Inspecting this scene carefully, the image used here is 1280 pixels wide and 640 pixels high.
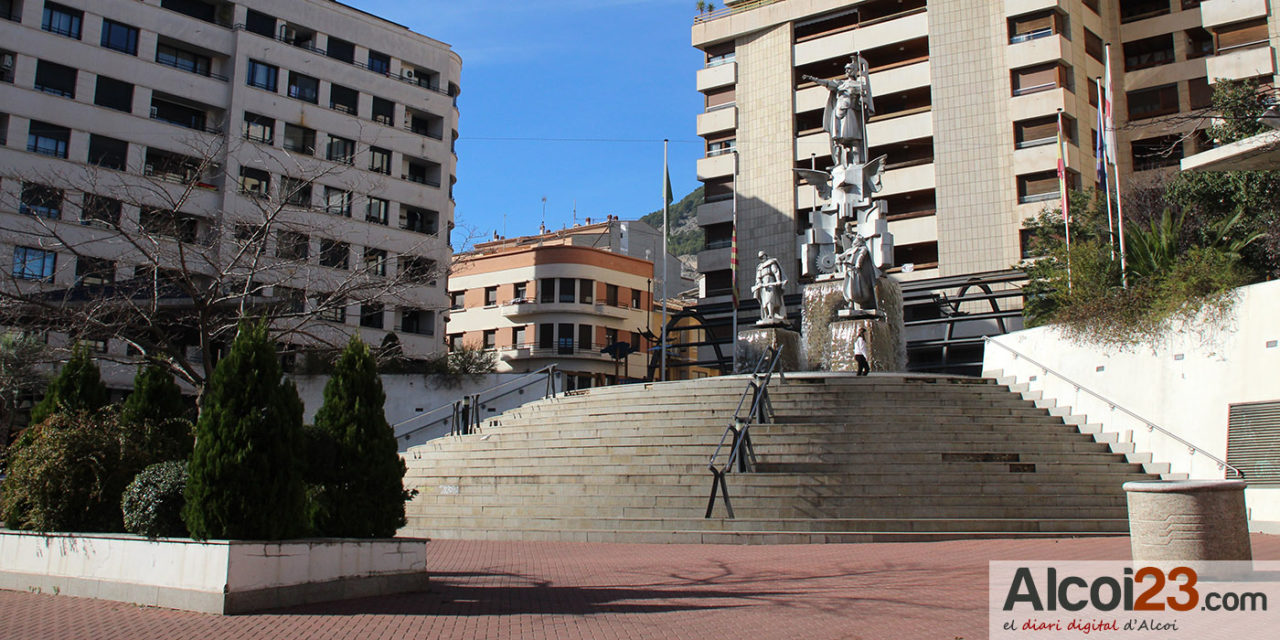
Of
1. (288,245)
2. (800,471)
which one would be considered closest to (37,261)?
(288,245)

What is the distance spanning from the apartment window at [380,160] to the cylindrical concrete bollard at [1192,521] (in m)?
38.6

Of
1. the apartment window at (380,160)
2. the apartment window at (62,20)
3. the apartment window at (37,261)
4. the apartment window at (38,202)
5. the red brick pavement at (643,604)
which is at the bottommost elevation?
the red brick pavement at (643,604)

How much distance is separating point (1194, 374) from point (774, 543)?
975 centimetres

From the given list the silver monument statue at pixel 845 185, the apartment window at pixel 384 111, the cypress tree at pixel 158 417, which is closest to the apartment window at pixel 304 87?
the apartment window at pixel 384 111

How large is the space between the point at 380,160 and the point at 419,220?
3166 millimetres

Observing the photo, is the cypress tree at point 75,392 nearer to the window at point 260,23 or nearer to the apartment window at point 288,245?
the apartment window at point 288,245

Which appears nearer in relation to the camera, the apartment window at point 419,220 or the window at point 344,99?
the window at point 344,99

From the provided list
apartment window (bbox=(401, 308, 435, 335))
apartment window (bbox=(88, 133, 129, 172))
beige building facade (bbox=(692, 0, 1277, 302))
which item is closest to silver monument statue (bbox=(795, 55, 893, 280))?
beige building facade (bbox=(692, 0, 1277, 302))

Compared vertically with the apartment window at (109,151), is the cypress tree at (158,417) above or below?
below

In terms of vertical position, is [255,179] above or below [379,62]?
below

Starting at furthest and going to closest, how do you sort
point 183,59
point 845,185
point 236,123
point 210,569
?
point 183,59 < point 236,123 < point 845,185 < point 210,569

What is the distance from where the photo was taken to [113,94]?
3700 centimetres

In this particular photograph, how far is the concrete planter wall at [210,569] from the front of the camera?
9.02 m

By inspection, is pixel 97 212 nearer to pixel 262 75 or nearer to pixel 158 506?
pixel 158 506
